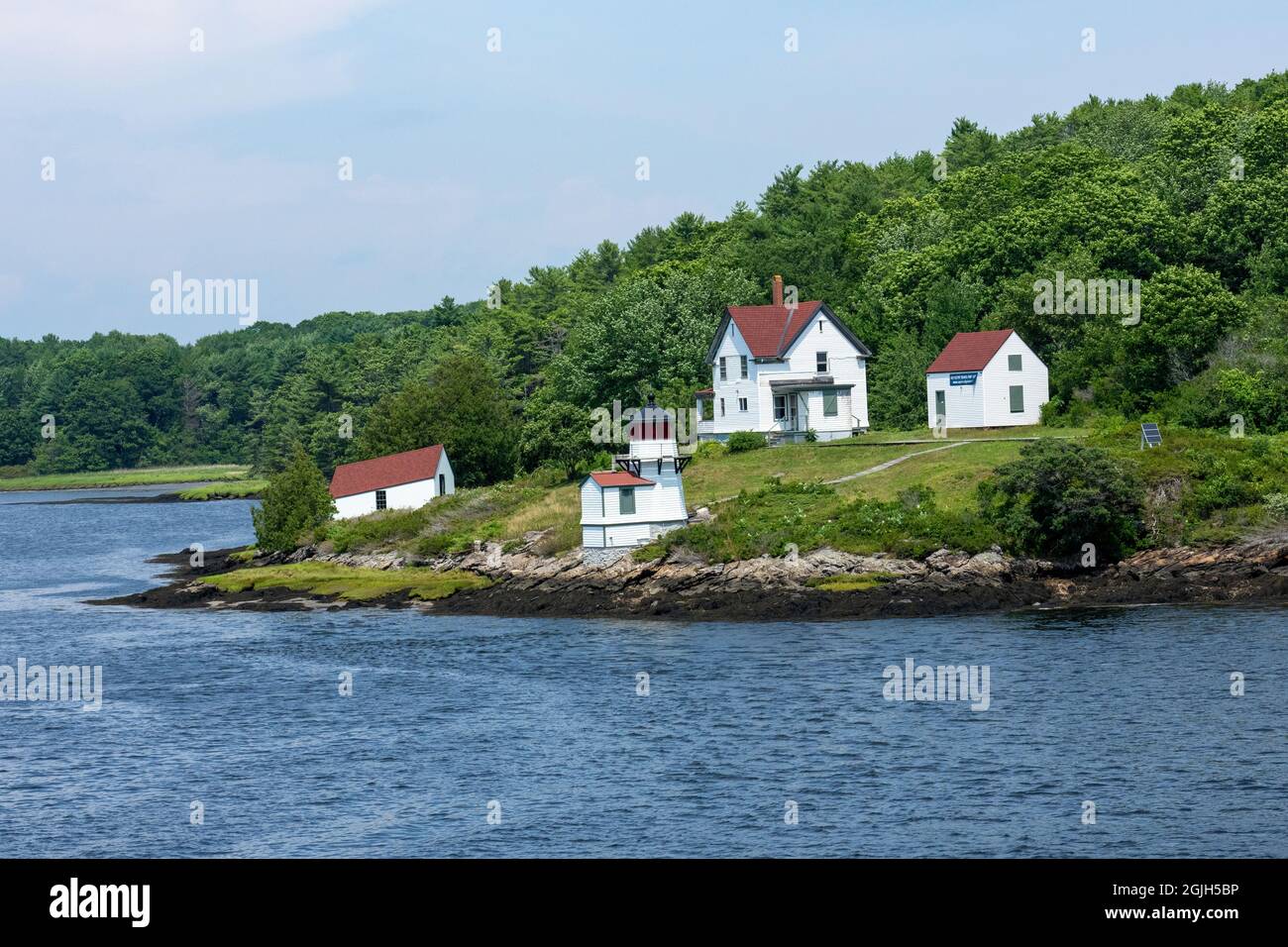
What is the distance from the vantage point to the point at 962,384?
263 ft

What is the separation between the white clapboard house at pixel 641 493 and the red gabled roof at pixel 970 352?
20.9m

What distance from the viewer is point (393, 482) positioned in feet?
275

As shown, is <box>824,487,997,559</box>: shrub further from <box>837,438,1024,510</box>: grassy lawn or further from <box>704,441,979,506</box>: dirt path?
<box>704,441,979,506</box>: dirt path

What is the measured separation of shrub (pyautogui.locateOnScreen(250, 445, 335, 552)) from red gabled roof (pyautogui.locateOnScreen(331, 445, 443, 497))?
1.70 metres

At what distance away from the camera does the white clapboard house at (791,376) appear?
82125 mm

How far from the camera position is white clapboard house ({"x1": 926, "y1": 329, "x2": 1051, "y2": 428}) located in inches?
3135

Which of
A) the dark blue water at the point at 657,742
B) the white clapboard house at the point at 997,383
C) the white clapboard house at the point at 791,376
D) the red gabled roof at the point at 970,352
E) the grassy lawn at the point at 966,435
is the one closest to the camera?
the dark blue water at the point at 657,742

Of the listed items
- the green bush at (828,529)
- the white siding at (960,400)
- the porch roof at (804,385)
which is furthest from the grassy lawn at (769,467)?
the white siding at (960,400)

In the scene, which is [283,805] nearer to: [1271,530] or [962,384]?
[1271,530]

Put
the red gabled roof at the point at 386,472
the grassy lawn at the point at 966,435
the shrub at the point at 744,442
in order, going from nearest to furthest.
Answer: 1. the grassy lawn at the point at 966,435
2. the shrub at the point at 744,442
3. the red gabled roof at the point at 386,472

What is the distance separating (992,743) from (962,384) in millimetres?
43882

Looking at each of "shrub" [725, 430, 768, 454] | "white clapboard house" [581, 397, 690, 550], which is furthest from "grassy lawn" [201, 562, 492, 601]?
"shrub" [725, 430, 768, 454]

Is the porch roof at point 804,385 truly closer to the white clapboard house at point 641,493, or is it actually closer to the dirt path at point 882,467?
the dirt path at point 882,467

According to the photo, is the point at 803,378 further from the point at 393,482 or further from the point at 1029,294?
the point at 393,482
